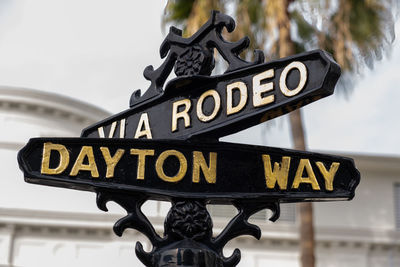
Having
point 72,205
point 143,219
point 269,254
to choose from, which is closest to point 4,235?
point 72,205

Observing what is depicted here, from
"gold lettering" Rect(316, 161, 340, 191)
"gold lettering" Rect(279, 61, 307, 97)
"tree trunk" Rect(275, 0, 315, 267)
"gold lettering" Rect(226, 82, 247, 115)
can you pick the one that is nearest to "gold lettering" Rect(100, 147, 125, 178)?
"gold lettering" Rect(226, 82, 247, 115)

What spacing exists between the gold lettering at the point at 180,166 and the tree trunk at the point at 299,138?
39.6 feet

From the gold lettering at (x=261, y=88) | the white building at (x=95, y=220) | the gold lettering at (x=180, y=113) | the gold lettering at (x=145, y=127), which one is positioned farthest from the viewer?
the white building at (x=95, y=220)

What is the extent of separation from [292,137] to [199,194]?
43.1 ft

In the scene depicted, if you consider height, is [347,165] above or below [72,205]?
below

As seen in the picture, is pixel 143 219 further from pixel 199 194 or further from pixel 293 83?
pixel 293 83

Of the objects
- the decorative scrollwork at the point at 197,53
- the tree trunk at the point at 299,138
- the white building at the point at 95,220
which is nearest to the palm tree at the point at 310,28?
the tree trunk at the point at 299,138

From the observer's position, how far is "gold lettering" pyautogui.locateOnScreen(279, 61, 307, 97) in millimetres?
4148

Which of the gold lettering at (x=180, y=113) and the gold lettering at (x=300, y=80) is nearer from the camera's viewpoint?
the gold lettering at (x=300, y=80)

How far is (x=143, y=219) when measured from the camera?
4.29 m

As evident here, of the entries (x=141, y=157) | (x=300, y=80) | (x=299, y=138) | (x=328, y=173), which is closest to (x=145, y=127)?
(x=141, y=157)

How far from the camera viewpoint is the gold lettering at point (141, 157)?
13.8ft

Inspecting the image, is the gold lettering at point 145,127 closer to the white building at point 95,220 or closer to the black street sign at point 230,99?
the black street sign at point 230,99

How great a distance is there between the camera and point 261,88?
14.1ft
